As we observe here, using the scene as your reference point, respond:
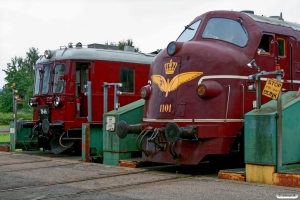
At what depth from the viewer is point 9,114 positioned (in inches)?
1705

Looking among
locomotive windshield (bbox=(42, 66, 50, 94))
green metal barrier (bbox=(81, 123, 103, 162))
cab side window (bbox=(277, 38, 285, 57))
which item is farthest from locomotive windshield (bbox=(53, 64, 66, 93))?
cab side window (bbox=(277, 38, 285, 57))

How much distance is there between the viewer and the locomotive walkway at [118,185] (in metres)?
7.20

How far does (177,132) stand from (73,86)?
648 centimetres

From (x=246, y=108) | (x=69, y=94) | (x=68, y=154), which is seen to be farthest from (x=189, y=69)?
(x=68, y=154)

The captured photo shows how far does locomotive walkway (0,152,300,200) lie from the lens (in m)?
7.20

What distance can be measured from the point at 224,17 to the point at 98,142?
17.5 ft

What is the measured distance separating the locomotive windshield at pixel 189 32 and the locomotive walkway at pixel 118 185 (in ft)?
9.96

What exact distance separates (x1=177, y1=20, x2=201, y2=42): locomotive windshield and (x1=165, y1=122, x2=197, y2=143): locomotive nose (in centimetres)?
240

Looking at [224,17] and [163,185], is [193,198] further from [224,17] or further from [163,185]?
[224,17]

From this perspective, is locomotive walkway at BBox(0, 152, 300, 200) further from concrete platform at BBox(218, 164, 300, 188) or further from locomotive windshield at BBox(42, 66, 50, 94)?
locomotive windshield at BBox(42, 66, 50, 94)

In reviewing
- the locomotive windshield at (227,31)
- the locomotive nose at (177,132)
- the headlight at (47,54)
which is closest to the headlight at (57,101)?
the headlight at (47,54)

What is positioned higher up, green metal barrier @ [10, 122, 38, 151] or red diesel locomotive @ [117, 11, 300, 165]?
red diesel locomotive @ [117, 11, 300, 165]

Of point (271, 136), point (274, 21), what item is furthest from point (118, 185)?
point (274, 21)

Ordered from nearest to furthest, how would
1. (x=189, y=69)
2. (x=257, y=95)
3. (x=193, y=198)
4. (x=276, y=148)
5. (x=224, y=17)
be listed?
(x=193, y=198) < (x=276, y=148) < (x=257, y=95) < (x=189, y=69) < (x=224, y=17)
